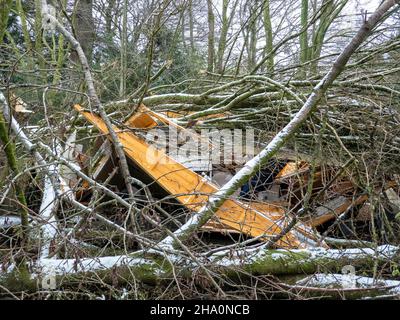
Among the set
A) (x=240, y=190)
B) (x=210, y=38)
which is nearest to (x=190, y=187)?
(x=240, y=190)

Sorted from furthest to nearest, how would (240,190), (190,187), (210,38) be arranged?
(210,38) < (240,190) < (190,187)

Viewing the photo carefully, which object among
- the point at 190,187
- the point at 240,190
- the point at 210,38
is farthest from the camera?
the point at 210,38

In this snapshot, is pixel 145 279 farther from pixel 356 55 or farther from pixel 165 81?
pixel 165 81

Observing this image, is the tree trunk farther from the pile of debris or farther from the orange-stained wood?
the orange-stained wood

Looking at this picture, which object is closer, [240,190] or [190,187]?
[190,187]

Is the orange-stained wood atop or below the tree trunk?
below

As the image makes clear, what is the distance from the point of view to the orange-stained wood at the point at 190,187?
152 inches

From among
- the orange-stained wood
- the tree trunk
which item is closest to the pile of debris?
the orange-stained wood

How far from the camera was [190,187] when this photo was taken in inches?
162

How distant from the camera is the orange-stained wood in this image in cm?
386

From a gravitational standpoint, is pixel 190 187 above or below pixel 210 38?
below

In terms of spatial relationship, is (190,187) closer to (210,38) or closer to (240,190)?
(240,190)
